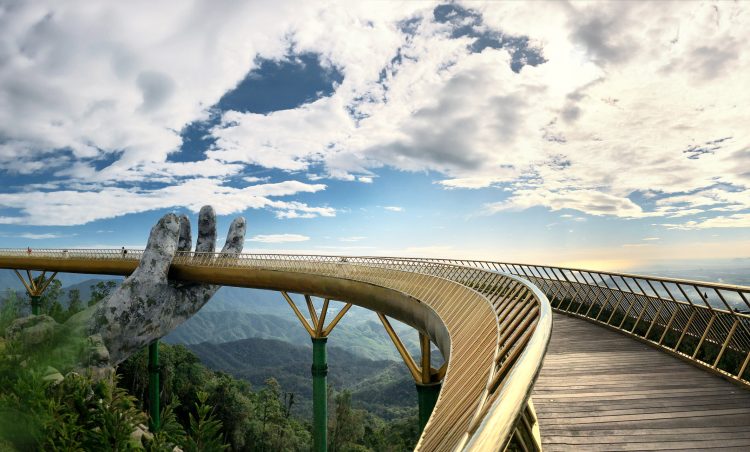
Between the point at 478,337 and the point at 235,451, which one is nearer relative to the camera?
the point at 478,337

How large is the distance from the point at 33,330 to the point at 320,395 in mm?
11405

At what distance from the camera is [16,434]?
22.5ft

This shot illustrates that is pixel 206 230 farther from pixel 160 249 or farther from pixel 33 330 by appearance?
pixel 33 330

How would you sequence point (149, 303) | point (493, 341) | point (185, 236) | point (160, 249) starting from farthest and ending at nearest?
point (185, 236) → point (160, 249) → point (149, 303) → point (493, 341)

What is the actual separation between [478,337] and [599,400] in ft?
5.88

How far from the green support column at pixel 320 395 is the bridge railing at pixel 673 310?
32.8 feet

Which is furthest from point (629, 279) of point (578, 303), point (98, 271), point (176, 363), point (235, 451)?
point (176, 363)

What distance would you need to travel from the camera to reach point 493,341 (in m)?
5.60

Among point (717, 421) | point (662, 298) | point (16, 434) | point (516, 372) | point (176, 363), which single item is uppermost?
point (516, 372)

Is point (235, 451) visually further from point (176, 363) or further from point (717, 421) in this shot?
point (717, 421)

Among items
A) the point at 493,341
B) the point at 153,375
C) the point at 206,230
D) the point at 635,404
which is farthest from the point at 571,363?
the point at 206,230

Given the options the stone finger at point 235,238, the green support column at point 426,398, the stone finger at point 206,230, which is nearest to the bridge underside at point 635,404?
the green support column at point 426,398

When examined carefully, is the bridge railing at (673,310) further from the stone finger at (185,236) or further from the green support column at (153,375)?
the stone finger at (185,236)

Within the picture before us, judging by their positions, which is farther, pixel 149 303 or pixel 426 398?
pixel 149 303
